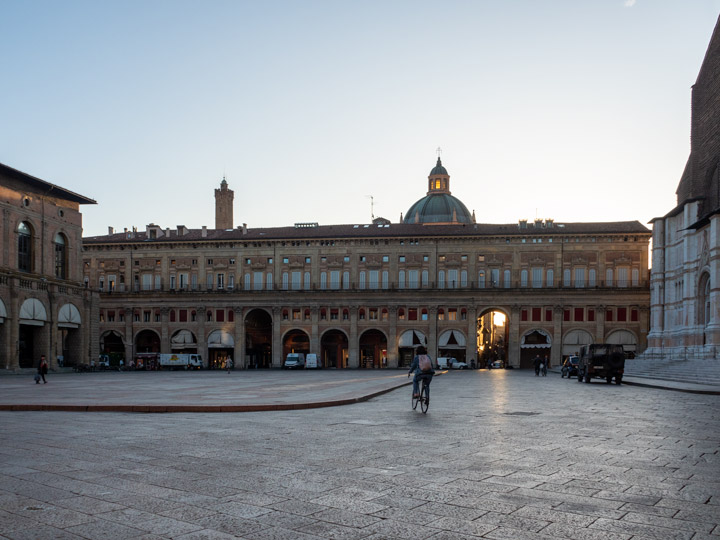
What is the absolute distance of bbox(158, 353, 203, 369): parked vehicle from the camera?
70875mm

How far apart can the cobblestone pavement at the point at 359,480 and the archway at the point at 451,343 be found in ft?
192

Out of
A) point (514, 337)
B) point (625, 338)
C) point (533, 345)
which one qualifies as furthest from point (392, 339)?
point (625, 338)

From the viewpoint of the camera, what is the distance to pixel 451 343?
7206 centimetres

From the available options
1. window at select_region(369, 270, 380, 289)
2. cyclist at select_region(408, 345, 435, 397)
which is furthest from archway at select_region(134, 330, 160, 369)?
cyclist at select_region(408, 345, 435, 397)

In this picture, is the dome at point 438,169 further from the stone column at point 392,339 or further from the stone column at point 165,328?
the stone column at point 165,328

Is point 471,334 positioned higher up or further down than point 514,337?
higher up

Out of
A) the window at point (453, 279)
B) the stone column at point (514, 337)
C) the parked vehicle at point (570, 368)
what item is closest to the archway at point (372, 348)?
the window at point (453, 279)

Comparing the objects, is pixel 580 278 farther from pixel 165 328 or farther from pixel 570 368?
pixel 165 328

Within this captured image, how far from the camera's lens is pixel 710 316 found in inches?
1793

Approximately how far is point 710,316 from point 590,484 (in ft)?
143

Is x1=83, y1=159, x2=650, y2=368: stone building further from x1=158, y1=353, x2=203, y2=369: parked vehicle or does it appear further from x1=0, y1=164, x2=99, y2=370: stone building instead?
x1=0, y1=164, x2=99, y2=370: stone building

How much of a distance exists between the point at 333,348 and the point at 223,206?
3041cm

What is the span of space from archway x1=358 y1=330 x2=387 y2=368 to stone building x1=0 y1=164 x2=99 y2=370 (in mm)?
29056

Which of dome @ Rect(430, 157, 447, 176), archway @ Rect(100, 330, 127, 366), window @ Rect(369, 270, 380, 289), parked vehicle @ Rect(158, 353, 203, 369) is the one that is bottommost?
parked vehicle @ Rect(158, 353, 203, 369)
